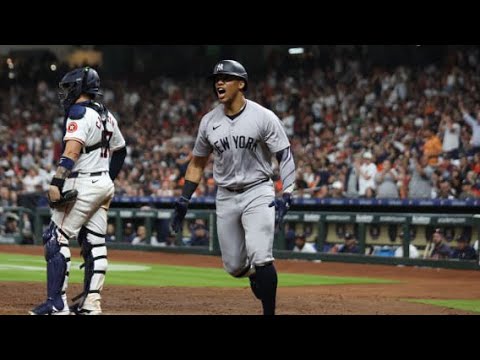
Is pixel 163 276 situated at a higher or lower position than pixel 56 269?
lower

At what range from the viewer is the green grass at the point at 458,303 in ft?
32.3

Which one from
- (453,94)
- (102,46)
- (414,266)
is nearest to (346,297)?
(414,266)

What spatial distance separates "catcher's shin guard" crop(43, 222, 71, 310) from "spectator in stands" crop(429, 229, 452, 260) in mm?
9214

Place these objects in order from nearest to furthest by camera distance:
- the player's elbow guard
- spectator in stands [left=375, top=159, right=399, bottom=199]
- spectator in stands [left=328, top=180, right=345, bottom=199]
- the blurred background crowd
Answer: the player's elbow guard → spectator in stands [left=375, top=159, right=399, bottom=199] → the blurred background crowd → spectator in stands [left=328, top=180, right=345, bottom=199]

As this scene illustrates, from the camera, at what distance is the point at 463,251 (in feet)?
50.5

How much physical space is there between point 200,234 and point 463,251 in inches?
219

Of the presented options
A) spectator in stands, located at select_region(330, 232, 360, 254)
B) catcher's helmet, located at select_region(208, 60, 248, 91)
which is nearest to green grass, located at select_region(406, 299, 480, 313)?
catcher's helmet, located at select_region(208, 60, 248, 91)

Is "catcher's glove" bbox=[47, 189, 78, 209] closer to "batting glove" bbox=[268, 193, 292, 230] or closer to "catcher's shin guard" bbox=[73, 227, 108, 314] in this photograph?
"catcher's shin guard" bbox=[73, 227, 108, 314]

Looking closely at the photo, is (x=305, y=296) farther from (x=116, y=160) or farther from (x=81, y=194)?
(x=81, y=194)

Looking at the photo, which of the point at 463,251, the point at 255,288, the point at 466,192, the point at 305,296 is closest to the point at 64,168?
the point at 255,288

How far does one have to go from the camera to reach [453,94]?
19562mm

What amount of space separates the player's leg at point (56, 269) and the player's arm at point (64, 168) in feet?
1.07

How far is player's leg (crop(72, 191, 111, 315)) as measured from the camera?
308 inches

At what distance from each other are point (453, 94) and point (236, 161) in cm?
1289
